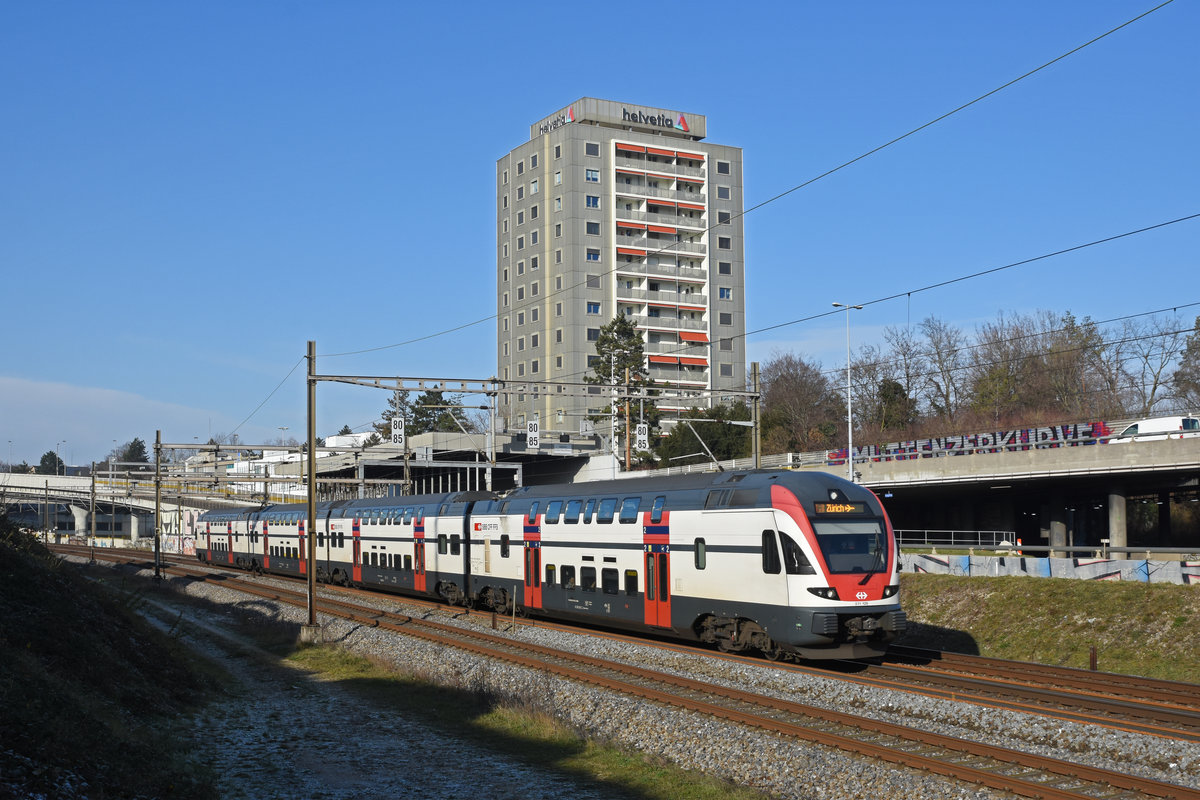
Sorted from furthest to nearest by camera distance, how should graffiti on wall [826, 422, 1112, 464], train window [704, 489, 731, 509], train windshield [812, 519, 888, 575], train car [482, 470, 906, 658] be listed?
graffiti on wall [826, 422, 1112, 464]
train window [704, 489, 731, 509]
train windshield [812, 519, 888, 575]
train car [482, 470, 906, 658]

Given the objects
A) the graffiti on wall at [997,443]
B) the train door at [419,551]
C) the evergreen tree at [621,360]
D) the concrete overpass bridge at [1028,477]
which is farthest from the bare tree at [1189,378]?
the train door at [419,551]

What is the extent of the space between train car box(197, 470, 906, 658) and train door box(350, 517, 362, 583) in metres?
8.05

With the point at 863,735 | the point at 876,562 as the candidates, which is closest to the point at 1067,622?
the point at 876,562

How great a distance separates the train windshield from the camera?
21219mm

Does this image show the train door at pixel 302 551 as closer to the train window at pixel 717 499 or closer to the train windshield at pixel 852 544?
the train window at pixel 717 499

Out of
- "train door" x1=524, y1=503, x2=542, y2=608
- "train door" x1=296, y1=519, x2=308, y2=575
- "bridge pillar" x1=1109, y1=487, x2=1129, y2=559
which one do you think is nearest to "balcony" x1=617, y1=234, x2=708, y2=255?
"train door" x1=296, y1=519, x2=308, y2=575

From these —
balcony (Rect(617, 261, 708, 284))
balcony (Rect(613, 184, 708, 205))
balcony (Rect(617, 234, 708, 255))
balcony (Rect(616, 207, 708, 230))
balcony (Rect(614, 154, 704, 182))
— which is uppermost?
balcony (Rect(614, 154, 704, 182))

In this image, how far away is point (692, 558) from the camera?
24281mm

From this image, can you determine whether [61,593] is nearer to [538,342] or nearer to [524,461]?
[524,461]

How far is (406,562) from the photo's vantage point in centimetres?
4156

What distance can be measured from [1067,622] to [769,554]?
11183 millimetres

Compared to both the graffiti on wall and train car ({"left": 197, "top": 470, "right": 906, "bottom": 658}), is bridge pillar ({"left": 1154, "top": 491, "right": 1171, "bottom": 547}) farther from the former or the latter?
train car ({"left": 197, "top": 470, "right": 906, "bottom": 658})

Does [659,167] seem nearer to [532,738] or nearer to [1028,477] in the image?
[1028,477]

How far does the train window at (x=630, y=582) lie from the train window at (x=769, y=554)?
5307 millimetres
